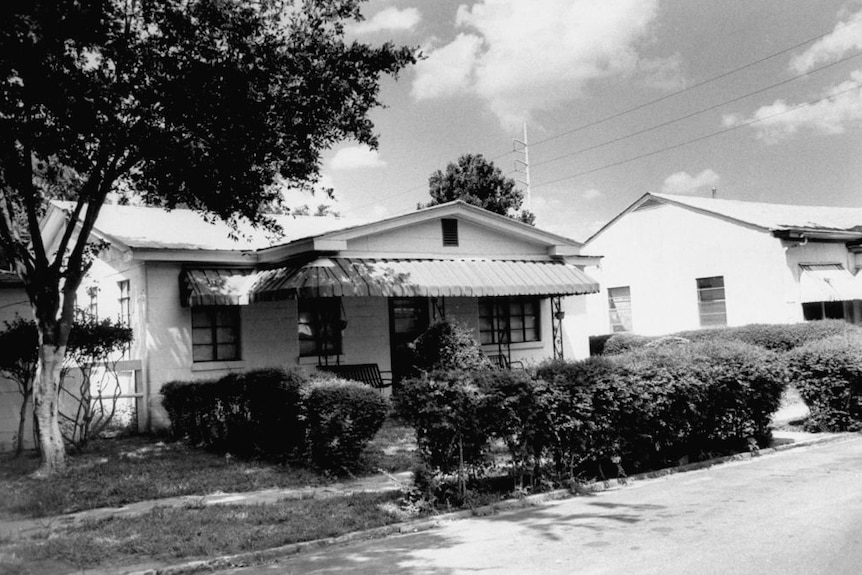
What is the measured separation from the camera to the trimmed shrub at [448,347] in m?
13.7

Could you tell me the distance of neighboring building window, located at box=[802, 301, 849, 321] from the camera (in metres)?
22.2

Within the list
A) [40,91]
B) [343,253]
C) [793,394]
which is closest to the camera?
[40,91]

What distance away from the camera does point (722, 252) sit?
76.7 ft

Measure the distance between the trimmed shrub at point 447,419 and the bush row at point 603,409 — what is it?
11mm

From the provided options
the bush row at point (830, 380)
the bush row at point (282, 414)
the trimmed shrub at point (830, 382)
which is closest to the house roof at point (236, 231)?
the bush row at point (282, 414)

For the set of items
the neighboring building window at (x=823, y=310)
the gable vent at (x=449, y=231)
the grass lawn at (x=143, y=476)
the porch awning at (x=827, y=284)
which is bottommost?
the grass lawn at (x=143, y=476)

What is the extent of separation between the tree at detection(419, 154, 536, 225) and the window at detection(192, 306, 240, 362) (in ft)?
67.8

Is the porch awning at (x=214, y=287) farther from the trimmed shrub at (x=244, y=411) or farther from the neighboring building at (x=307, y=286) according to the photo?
the trimmed shrub at (x=244, y=411)

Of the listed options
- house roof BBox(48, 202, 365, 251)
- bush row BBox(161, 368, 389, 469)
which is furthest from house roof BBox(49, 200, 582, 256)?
bush row BBox(161, 368, 389, 469)

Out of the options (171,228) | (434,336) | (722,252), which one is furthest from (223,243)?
(722,252)

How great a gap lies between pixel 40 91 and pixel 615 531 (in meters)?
9.26

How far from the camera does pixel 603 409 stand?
9039 mm

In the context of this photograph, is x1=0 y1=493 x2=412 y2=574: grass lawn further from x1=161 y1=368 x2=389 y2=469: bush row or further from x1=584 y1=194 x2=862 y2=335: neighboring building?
x1=584 y1=194 x2=862 y2=335: neighboring building

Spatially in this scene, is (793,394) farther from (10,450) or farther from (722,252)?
(10,450)
